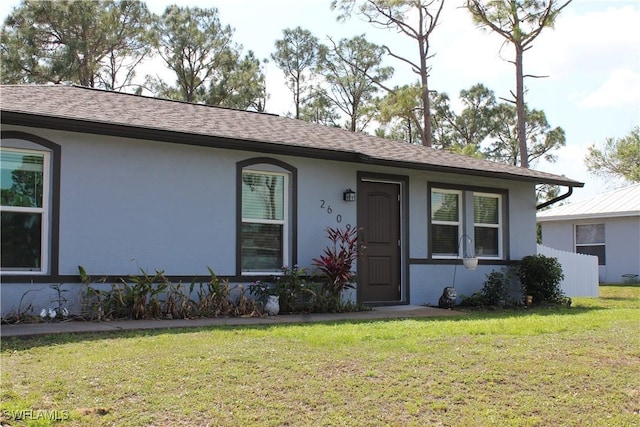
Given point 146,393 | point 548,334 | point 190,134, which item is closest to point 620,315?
point 548,334

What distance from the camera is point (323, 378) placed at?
5.41 m

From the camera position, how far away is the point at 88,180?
8.85 meters

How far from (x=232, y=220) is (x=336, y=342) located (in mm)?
3791

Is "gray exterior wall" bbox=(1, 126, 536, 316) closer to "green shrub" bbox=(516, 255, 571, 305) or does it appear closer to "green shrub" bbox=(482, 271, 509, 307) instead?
"green shrub" bbox=(482, 271, 509, 307)

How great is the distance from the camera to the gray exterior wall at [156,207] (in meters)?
8.70

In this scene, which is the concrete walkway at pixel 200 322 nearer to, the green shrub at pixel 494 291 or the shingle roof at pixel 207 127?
the green shrub at pixel 494 291

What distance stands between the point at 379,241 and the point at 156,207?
13.4ft

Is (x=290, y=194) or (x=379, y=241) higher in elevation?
(x=290, y=194)

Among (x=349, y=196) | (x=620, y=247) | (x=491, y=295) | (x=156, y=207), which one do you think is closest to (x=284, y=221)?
(x=349, y=196)

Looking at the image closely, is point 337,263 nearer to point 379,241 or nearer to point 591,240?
point 379,241

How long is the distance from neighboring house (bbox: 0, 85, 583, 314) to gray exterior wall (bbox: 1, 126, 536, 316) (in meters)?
0.02

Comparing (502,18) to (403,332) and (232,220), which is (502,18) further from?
(403,332)

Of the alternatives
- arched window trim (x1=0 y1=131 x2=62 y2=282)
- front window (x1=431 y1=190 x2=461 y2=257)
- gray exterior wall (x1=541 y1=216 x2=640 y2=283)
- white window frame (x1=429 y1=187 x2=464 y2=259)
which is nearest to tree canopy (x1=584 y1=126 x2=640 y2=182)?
gray exterior wall (x1=541 y1=216 x2=640 y2=283)

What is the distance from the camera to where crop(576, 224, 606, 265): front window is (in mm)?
22156
